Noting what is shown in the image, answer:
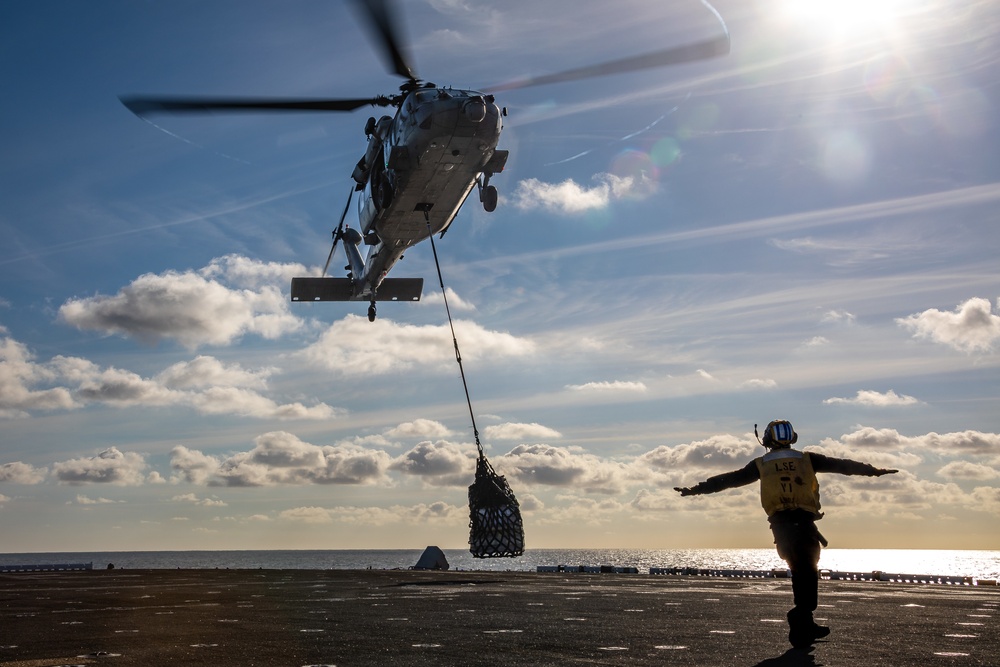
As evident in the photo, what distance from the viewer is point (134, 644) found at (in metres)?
11.9

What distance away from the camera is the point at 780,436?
11469mm

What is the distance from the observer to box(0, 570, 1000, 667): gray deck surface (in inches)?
382

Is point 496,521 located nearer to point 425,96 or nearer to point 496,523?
point 496,523

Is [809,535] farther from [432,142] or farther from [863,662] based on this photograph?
[432,142]

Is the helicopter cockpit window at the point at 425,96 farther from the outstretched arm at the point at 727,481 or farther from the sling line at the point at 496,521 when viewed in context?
the outstretched arm at the point at 727,481

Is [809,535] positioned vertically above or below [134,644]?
above

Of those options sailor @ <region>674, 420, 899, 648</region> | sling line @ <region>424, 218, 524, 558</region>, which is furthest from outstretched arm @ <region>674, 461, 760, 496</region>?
sling line @ <region>424, 218, 524, 558</region>

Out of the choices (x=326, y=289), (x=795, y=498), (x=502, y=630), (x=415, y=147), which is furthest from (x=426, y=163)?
(x=795, y=498)

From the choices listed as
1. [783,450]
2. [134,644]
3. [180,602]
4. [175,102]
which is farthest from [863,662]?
[175,102]

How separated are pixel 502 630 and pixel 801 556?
434 centimetres

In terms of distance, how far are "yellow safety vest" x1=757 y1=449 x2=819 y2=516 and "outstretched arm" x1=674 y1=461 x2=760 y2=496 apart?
27 cm

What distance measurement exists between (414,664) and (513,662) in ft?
3.38

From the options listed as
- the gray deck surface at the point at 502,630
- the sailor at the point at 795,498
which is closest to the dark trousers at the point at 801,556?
the sailor at the point at 795,498

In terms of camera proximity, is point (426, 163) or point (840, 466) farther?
point (426, 163)
